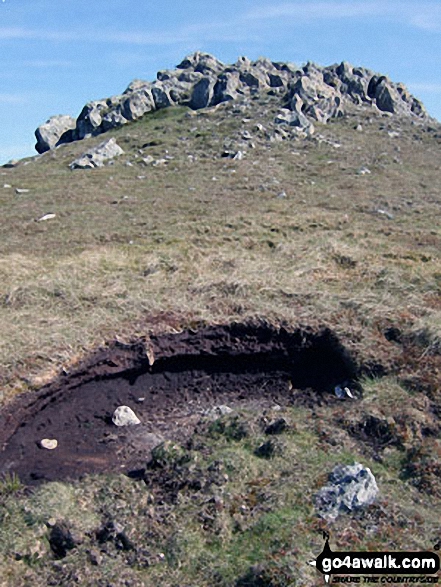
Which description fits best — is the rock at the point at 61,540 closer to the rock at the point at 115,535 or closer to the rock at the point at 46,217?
the rock at the point at 115,535

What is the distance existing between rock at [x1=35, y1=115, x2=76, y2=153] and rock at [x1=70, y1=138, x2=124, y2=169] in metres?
13.7

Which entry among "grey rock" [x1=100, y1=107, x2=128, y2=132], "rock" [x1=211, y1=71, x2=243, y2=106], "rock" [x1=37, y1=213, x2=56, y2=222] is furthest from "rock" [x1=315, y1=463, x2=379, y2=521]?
"rock" [x1=211, y1=71, x2=243, y2=106]

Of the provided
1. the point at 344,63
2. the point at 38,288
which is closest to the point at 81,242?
the point at 38,288

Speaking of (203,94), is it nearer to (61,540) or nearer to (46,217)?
(46,217)

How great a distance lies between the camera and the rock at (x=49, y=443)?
22.3 feet

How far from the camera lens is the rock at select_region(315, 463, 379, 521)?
5.00 metres

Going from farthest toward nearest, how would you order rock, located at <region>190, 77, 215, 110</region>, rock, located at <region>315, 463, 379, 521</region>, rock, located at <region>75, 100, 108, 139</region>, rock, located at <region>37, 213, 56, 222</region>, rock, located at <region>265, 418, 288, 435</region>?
rock, located at <region>190, 77, 215, 110</region> → rock, located at <region>75, 100, 108, 139</region> → rock, located at <region>37, 213, 56, 222</region> → rock, located at <region>265, 418, 288, 435</region> → rock, located at <region>315, 463, 379, 521</region>

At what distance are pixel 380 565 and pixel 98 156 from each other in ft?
85.0

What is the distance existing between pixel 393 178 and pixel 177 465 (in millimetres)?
20983

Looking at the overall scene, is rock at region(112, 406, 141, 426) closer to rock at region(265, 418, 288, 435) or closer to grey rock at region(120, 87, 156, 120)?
rock at region(265, 418, 288, 435)

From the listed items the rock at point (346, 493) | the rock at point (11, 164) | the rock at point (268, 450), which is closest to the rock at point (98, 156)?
the rock at point (11, 164)

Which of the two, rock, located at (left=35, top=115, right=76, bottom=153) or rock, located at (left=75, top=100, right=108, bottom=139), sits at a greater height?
rock, located at (left=75, top=100, right=108, bottom=139)

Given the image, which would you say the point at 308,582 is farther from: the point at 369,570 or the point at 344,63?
the point at 344,63

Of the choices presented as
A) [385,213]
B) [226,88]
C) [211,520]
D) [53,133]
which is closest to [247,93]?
[226,88]
